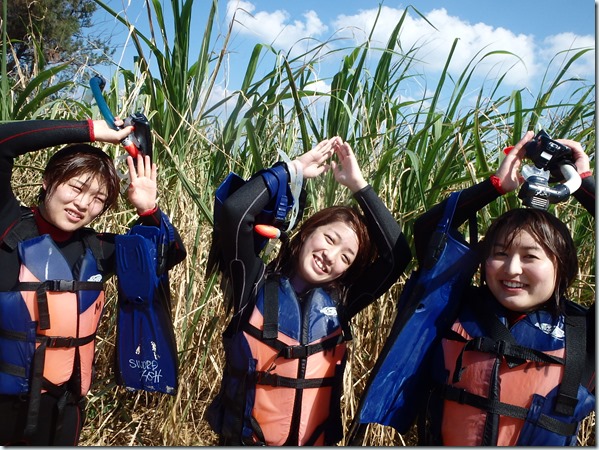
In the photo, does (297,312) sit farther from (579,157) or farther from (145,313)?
(579,157)

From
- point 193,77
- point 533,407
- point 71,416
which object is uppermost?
point 193,77

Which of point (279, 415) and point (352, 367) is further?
point (352, 367)

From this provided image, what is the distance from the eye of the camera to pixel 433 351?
173 cm

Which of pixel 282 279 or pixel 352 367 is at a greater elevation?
pixel 282 279

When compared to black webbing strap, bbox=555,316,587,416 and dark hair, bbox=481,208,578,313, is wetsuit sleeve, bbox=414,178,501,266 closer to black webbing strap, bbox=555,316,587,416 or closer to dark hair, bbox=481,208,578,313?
dark hair, bbox=481,208,578,313

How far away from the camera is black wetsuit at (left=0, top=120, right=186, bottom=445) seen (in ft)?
5.73

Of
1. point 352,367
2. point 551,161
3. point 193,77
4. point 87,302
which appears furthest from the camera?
point 193,77

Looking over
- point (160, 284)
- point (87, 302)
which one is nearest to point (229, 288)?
point (160, 284)

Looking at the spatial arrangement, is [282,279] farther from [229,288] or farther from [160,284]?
[160,284]

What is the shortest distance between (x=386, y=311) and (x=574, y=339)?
35.7 inches

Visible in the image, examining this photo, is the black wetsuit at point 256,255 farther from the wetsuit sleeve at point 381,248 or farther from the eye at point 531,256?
the eye at point 531,256

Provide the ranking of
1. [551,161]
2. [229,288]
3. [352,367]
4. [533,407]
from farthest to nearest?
A: 1. [352,367]
2. [229,288]
3. [551,161]
4. [533,407]

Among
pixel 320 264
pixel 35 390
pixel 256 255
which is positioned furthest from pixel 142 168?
pixel 35 390

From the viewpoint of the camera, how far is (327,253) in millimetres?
1804
